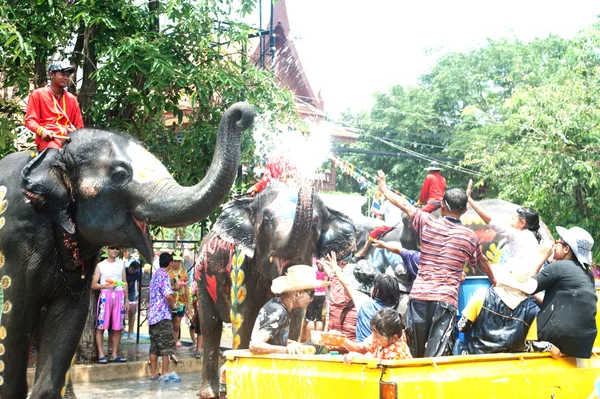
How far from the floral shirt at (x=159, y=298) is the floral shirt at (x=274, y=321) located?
454cm

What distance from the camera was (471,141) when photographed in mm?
26578

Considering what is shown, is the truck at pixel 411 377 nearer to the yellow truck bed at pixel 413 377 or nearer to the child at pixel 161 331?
the yellow truck bed at pixel 413 377

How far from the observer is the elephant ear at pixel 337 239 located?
701 cm

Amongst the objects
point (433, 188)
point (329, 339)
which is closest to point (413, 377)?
point (329, 339)

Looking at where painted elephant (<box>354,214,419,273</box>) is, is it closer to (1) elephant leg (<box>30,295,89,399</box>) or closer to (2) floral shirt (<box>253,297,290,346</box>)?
(2) floral shirt (<box>253,297,290,346</box>)

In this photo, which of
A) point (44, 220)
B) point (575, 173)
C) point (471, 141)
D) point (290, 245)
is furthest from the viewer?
point (471, 141)

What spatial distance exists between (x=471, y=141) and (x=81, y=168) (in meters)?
22.6

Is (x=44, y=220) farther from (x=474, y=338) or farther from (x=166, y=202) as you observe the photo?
(x=474, y=338)

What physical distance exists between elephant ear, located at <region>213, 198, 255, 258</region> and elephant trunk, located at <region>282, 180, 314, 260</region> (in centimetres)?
48

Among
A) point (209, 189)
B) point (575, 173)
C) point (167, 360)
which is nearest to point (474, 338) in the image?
point (209, 189)

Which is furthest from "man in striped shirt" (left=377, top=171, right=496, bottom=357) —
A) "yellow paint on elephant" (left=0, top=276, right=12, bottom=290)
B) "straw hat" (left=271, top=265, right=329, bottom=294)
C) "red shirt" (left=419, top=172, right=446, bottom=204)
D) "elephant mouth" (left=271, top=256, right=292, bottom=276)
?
"red shirt" (left=419, top=172, right=446, bottom=204)

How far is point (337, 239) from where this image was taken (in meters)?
7.04

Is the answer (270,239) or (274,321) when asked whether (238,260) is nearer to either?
(270,239)

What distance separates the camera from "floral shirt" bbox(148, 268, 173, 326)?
971 centimetres
